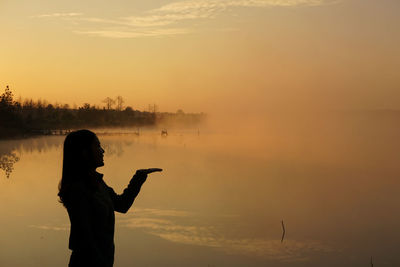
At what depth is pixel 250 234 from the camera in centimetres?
2048

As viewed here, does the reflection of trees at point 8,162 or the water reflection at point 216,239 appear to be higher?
the reflection of trees at point 8,162

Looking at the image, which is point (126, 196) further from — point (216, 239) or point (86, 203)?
point (216, 239)

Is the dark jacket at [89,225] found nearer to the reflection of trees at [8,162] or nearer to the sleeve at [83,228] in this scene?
the sleeve at [83,228]

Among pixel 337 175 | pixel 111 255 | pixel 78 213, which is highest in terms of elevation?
pixel 78 213

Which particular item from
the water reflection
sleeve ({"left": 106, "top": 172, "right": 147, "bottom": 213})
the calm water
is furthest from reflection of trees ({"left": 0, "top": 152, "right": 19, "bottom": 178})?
sleeve ({"left": 106, "top": 172, "right": 147, "bottom": 213})

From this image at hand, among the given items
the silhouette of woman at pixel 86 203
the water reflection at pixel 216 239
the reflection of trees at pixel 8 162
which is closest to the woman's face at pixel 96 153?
the silhouette of woman at pixel 86 203

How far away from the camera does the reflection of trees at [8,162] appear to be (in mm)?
40281

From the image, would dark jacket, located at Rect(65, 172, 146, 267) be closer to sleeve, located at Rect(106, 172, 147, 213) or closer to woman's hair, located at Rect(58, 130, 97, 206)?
woman's hair, located at Rect(58, 130, 97, 206)

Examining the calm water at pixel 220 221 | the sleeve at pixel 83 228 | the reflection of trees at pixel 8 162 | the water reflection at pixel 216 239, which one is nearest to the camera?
the sleeve at pixel 83 228

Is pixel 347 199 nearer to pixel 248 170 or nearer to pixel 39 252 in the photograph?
pixel 248 170

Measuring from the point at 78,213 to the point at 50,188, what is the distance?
2870 cm

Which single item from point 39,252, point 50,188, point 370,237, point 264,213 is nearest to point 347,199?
point 264,213

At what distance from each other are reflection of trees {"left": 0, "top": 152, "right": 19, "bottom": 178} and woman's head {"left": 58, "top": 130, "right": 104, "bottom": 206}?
115ft

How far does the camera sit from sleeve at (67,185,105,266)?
3.23m
